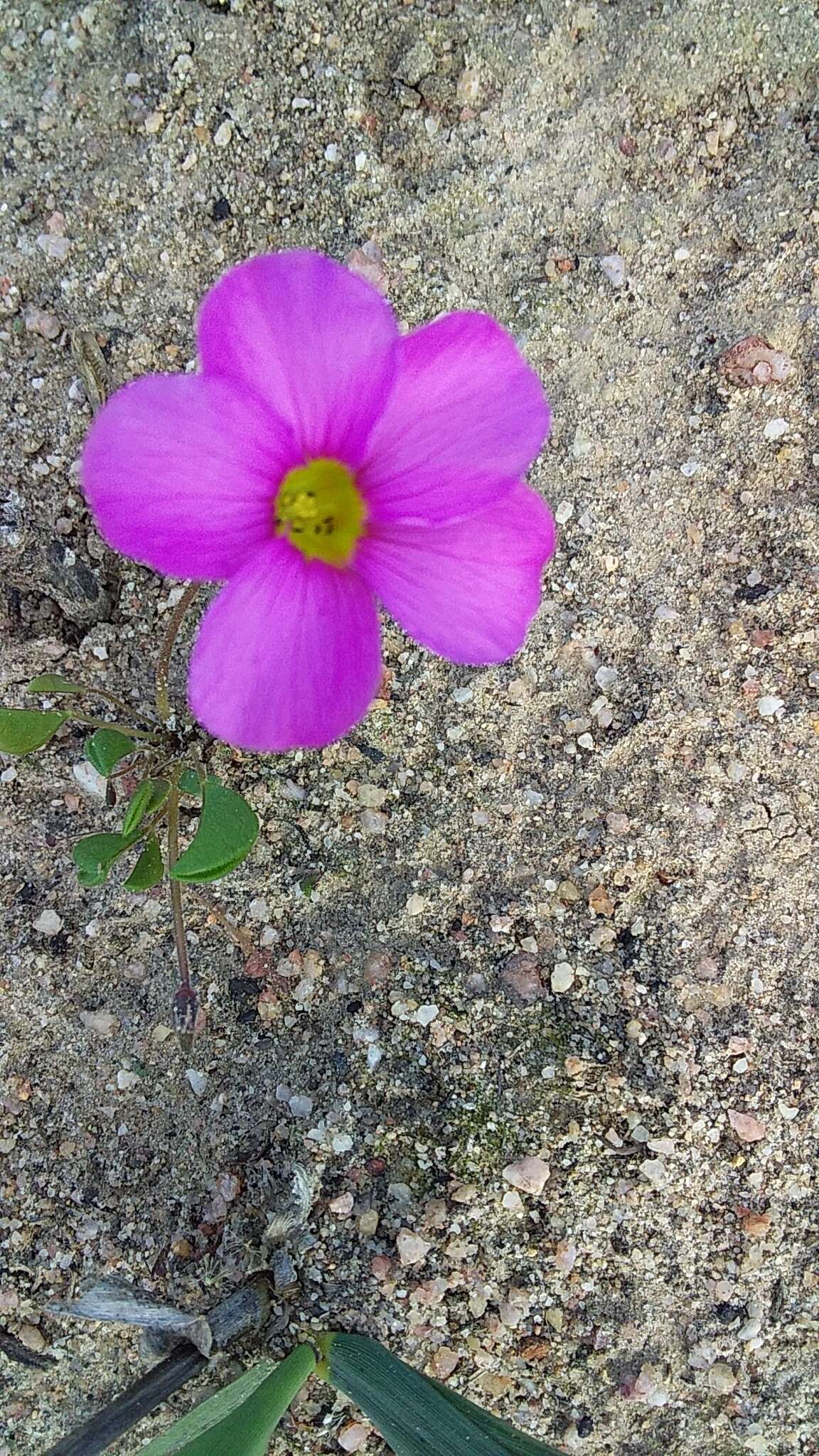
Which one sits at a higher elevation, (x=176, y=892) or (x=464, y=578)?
(x=464, y=578)

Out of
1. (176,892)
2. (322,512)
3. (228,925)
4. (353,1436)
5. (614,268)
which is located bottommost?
(353,1436)

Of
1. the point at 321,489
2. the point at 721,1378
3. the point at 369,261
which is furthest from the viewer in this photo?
the point at 369,261

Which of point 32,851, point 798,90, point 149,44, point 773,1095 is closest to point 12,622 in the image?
point 32,851

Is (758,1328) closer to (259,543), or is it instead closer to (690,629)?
(690,629)

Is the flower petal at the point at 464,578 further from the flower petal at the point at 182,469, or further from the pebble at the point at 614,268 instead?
the pebble at the point at 614,268

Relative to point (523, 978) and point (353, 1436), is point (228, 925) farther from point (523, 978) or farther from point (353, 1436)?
point (353, 1436)

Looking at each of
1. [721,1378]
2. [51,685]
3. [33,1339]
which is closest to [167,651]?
[51,685]

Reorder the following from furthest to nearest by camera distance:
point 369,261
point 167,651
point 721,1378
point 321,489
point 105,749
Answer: point 369,261 < point 721,1378 < point 167,651 < point 105,749 < point 321,489

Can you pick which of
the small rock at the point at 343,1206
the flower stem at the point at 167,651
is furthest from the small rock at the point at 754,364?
the small rock at the point at 343,1206

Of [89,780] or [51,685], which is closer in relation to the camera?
[51,685]
